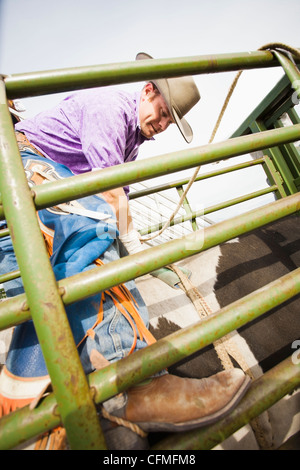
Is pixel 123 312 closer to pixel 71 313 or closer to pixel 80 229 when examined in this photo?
pixel 71 313

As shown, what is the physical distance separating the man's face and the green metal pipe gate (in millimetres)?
752

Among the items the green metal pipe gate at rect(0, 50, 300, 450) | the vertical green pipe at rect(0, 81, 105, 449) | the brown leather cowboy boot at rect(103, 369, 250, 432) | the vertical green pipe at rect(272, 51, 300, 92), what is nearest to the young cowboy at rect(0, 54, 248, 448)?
the brown leather cowboy boot at rect(103, 369, 250, 432)

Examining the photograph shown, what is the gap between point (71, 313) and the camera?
0.76 m

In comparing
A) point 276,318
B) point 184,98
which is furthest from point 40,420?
point 184,98

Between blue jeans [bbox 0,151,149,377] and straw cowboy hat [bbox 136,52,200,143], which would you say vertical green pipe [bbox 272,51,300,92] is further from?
blue jeans [bbox 0,151,149,377]

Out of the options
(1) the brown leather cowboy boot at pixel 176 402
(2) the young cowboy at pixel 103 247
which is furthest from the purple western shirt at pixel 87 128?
(1) the brown leather cowboy boot at pixel 176 402

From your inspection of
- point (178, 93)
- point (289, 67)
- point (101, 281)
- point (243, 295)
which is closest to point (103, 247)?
point (101, 281)

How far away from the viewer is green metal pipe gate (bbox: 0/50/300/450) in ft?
1.55

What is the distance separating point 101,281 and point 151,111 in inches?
50.6

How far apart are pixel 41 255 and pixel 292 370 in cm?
74

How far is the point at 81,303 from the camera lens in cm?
78

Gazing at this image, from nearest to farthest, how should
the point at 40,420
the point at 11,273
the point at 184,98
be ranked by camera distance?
the point at 40,420
the point at 11,273
the point at 184,98

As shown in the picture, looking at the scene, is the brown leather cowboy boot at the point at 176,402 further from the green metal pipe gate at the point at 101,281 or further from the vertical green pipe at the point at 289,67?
the vertical green pipe at the point at 289,67

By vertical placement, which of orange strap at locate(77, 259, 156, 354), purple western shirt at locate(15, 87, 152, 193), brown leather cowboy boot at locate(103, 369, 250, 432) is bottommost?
brown leather cowboy boot at locate(103, 369, 250, 432)
